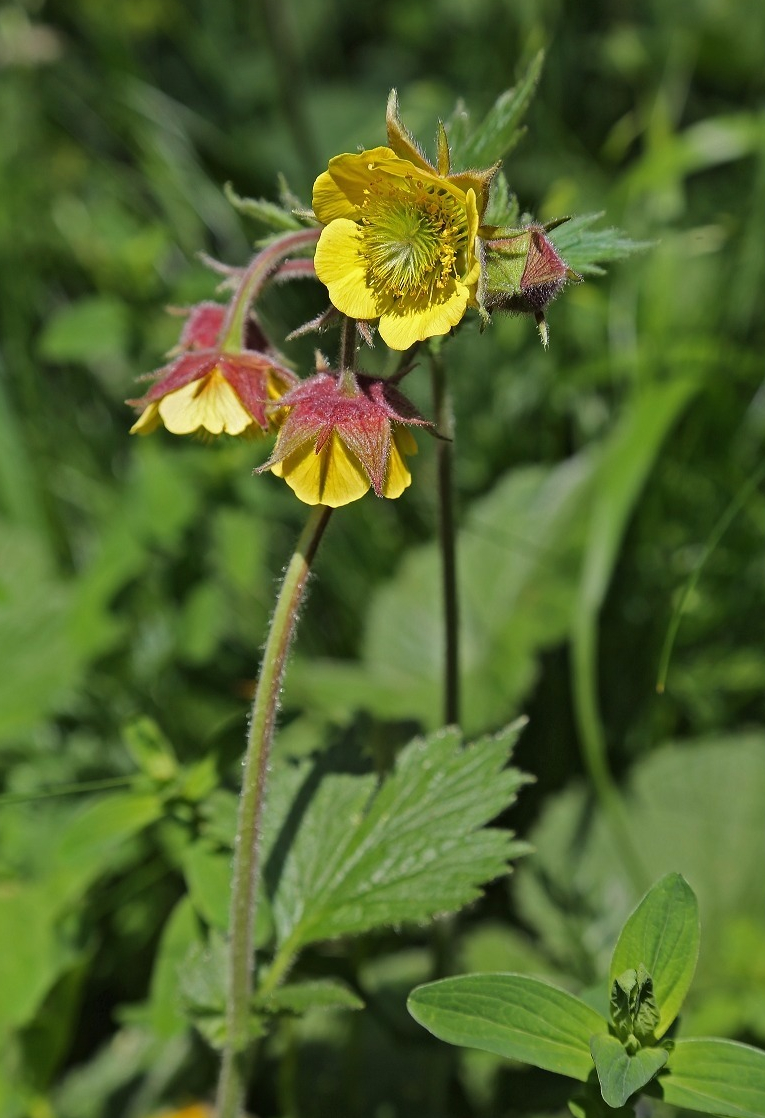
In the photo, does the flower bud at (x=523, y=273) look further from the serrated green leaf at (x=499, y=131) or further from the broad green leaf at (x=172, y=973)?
the broad green leaf at (x=172, y=973)

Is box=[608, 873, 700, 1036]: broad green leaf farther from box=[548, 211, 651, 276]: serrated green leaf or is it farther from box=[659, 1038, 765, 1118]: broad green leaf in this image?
box=[548, 211, 651, 276]: serrated green leaf

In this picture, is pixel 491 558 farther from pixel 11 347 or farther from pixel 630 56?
pixel 630 56

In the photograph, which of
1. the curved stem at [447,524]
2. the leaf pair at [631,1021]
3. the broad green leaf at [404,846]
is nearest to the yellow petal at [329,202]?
the curved stem at [447,524]

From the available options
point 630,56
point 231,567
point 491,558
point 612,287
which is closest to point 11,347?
point 231,567

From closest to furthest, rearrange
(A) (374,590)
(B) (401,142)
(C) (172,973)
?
(B) (401,142) < (C) (172,973) < (A) (374,590)

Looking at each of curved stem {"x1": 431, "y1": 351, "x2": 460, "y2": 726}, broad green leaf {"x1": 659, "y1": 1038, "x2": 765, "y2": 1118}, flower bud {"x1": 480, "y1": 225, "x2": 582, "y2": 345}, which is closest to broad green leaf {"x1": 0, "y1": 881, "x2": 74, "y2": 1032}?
curved stem {"x1": 431, "y1": 351, "x2": 460, "y2": 726}

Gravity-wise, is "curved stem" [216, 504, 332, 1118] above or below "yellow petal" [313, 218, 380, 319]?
below

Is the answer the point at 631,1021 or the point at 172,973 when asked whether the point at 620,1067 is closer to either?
the point at 631,1021

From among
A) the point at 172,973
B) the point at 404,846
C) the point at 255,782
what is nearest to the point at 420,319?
the point at 255,782
